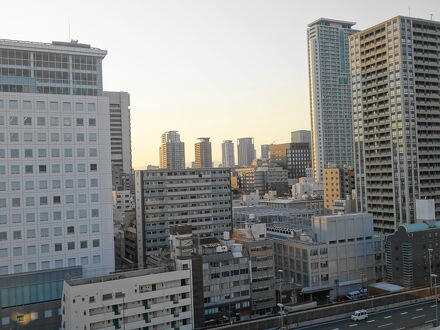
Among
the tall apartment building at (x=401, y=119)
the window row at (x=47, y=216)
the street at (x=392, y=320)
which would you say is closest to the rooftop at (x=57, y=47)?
the window row at (x=47, y=216)

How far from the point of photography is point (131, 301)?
69000 mm

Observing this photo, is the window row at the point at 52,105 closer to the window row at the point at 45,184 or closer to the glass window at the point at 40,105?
the glass window at the point at 40,105

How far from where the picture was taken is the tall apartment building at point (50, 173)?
77812 mm

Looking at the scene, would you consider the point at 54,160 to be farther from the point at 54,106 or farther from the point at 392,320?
the point at 392,320

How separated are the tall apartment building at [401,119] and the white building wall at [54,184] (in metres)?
80.0

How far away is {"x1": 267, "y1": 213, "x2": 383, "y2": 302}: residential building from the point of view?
97438 mm

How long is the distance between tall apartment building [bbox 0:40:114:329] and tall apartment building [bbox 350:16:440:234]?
3152 inches

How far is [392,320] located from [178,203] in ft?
228

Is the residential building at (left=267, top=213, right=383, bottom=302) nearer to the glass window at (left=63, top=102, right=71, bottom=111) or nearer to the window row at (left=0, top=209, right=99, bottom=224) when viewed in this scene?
the window row at (left=0, top=209, right=99, bottom=224)

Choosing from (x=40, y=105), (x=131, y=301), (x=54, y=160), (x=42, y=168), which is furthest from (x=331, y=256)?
(x=40, y=105)

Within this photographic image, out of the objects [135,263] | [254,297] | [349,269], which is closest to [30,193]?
[254,297]

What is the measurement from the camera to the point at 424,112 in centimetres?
12950

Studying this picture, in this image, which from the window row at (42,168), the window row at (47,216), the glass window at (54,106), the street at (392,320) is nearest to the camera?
the street at (392,320)

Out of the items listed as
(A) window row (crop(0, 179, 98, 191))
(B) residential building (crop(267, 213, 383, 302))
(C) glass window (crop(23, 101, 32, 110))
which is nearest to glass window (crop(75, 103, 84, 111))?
(C) glass window (crop(23, 101, 32, 110))
